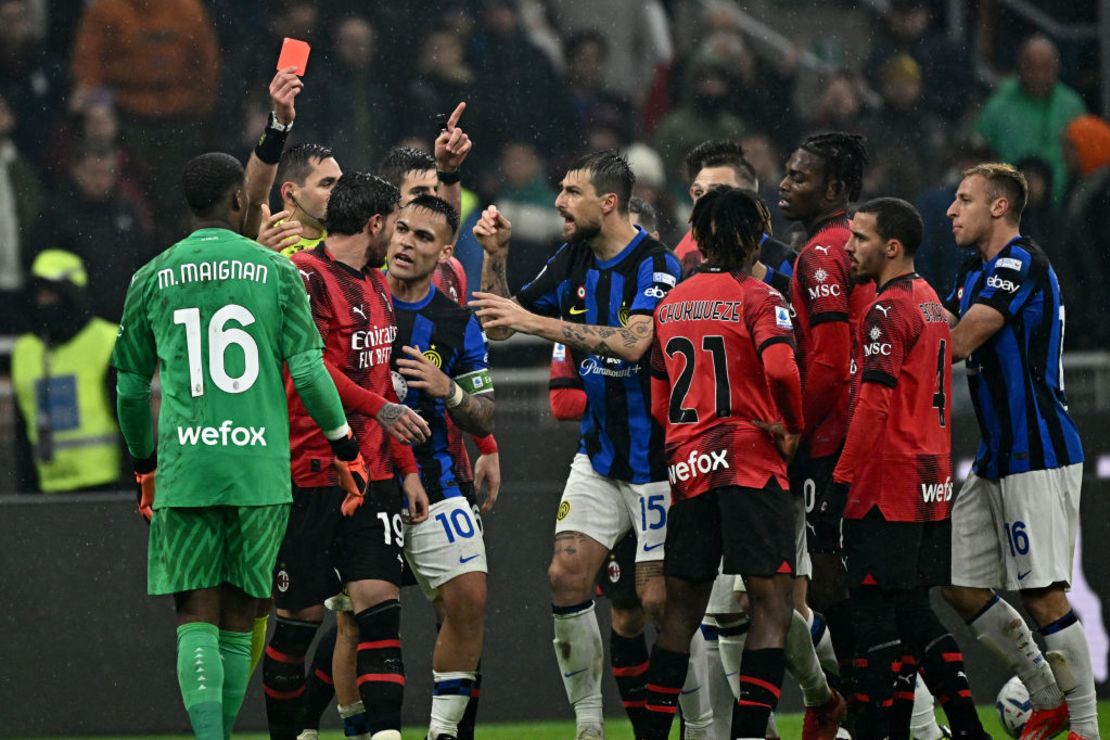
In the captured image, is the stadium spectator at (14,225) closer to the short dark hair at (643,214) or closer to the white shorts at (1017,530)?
the short dark hair at (643,214)

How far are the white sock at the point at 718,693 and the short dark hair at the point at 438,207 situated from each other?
1.77 meters

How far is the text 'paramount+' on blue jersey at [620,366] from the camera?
652 centimetres

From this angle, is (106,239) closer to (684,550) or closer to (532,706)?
(532,706)

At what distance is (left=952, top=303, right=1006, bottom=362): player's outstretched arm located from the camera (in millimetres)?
6422

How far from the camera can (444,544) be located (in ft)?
20.5

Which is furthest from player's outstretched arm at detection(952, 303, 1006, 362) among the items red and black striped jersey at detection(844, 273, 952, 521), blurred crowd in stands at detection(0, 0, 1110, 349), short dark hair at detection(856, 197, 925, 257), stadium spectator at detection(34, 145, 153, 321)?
stadium spectator at detection(34, 145, 153, 321)

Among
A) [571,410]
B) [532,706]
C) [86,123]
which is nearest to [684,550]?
[571,410]

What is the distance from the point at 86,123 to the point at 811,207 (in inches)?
215

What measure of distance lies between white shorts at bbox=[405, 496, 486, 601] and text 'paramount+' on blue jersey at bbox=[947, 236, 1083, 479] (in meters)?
1.94

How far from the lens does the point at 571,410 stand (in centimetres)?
696

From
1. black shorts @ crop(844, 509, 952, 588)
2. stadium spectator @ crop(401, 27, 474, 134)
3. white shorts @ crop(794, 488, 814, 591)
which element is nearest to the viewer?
black shorts @ crop(844, 509, 952, 588)

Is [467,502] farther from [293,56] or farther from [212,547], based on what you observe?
[293,56]

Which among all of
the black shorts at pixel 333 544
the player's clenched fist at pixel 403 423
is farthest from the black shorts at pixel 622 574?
the player's clenched fist at pixel 403 423

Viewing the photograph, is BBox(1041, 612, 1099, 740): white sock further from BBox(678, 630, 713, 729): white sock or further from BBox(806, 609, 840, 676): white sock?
BBox(678, 630, 713, 729): white sock
